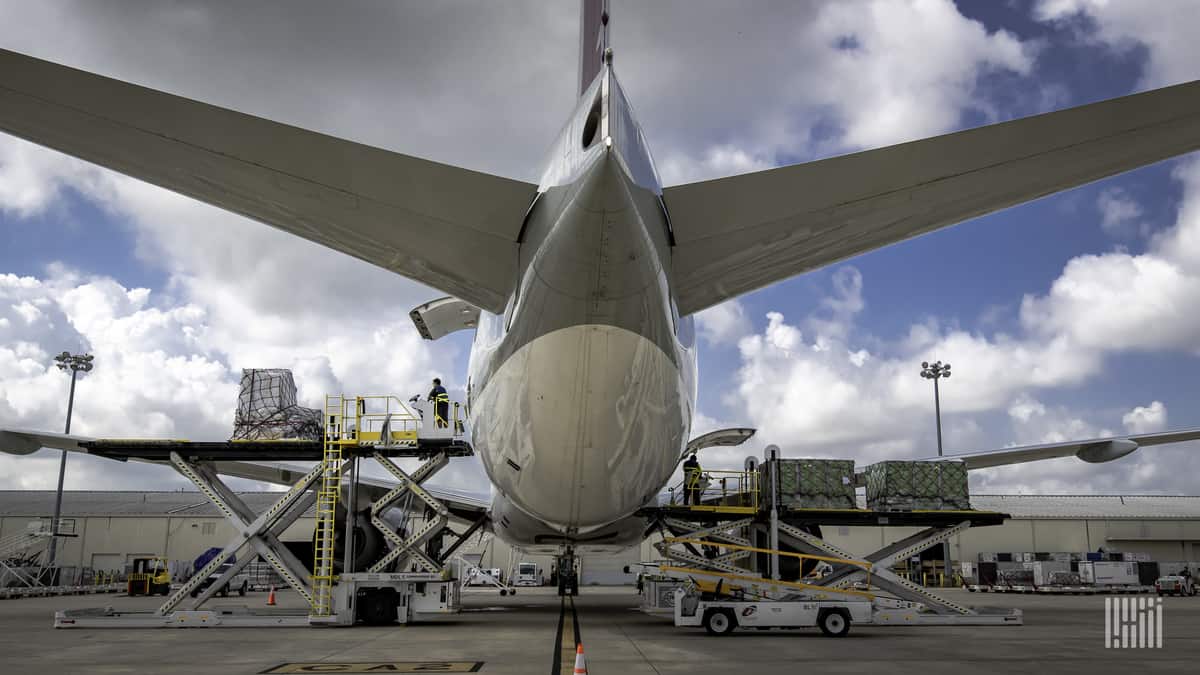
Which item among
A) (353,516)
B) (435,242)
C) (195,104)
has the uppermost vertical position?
(195,104)

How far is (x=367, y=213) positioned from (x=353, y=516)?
11.4 meters

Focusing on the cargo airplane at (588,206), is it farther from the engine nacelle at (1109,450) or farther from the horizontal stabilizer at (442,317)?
the engine nacelle at (1109,450)

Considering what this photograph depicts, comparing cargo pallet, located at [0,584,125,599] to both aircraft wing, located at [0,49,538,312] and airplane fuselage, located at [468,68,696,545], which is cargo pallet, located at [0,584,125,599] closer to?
airplane fuselage, located at [468,68,696,545]

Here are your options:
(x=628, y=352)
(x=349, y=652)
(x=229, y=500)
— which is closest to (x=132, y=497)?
(x=229, y=500)

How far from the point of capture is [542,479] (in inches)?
375

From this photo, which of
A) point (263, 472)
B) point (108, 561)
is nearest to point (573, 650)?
point (263, 472)

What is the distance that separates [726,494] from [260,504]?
53761mm

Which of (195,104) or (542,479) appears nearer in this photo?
(195,104)

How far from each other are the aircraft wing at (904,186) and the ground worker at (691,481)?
429 inches

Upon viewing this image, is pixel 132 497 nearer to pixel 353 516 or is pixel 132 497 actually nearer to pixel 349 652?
pixel 353 516

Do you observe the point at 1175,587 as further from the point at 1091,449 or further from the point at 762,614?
the point at 762,614

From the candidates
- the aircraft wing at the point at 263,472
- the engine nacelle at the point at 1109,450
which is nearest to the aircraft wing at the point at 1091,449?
the engine nacelle at the point at 1109,450

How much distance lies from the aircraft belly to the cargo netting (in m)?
8.75

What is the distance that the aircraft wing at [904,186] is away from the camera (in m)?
5.80
